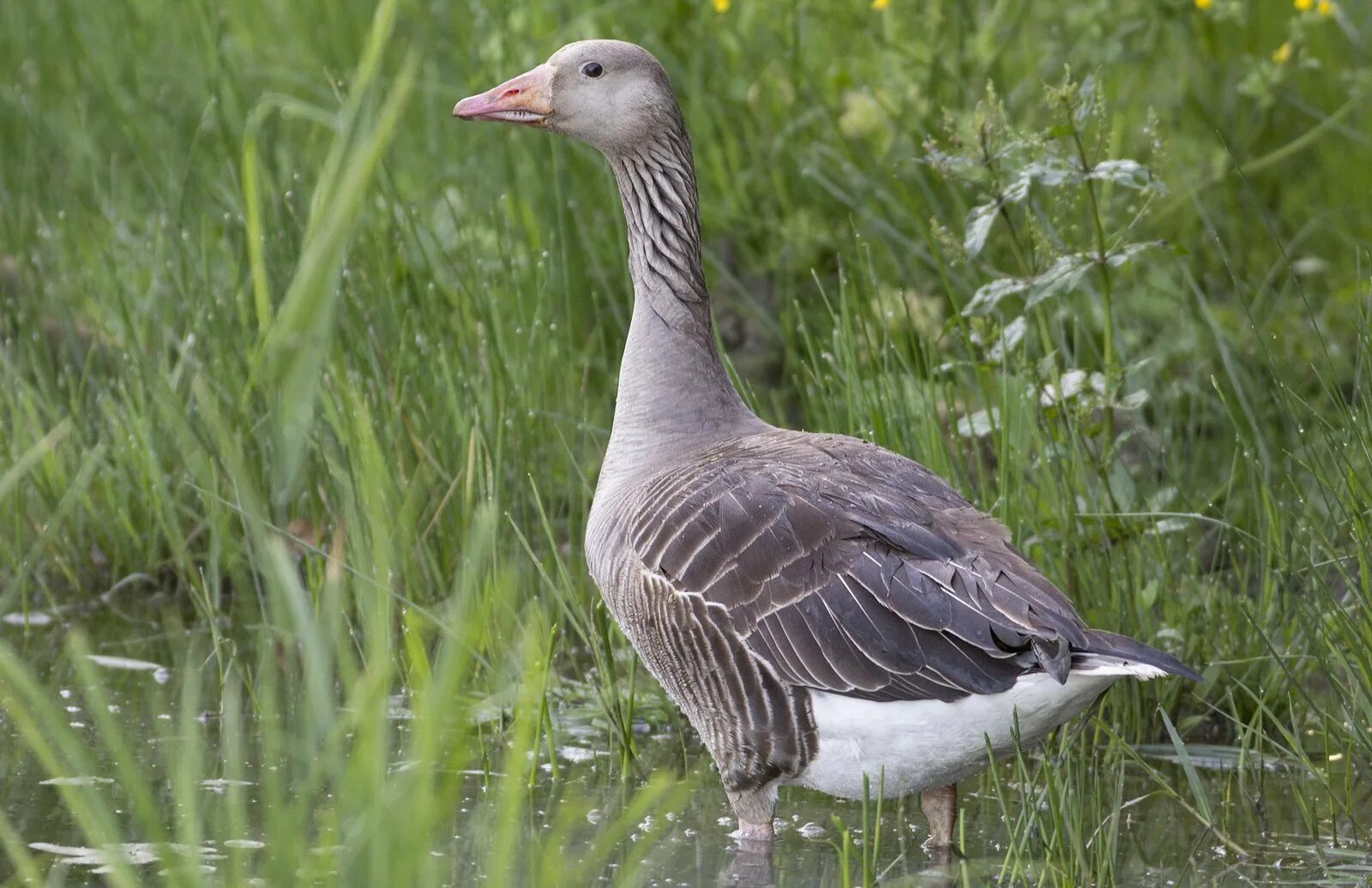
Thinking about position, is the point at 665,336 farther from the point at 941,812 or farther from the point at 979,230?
the point at 941,812

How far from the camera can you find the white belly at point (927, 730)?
11.9ft

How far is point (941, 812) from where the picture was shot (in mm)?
4188

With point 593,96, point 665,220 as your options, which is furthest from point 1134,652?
point 593,96

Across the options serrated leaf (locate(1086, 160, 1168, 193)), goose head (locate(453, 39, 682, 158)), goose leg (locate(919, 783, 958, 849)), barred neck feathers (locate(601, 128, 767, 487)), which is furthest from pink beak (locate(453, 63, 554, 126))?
goose leg (locate(919, 783, 958, 849))

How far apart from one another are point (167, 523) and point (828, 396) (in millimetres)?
2289

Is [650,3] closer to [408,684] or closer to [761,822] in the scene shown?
[408,684]

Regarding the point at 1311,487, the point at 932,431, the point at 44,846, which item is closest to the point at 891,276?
the point at 1311,487

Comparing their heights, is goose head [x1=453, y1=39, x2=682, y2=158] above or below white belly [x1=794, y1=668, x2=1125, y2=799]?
above

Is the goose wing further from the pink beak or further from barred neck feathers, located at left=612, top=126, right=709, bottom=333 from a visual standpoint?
the pink beak

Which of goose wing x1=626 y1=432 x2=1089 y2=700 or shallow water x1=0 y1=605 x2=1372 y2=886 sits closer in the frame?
goose wing x1=626 y1=432 x2=1089 y2=700

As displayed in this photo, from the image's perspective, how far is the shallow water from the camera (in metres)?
3.89

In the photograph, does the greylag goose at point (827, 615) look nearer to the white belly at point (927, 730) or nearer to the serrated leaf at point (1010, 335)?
the white belly at point (927, 730)

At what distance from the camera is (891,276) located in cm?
756

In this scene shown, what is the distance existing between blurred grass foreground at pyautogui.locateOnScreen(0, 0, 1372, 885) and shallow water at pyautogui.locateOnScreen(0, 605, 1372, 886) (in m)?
0.02
